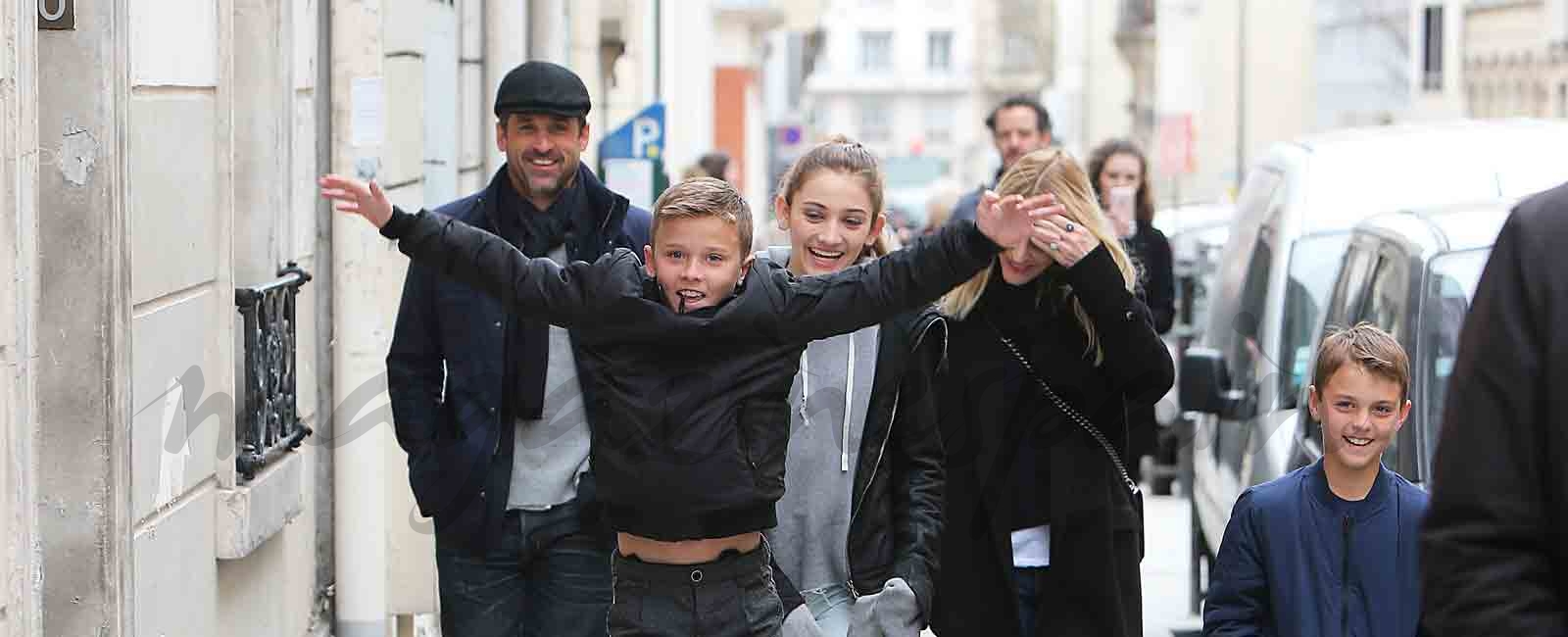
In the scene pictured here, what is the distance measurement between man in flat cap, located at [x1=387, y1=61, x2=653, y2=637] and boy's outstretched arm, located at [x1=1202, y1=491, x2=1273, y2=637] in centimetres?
134

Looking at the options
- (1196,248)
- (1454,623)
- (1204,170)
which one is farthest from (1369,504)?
(1204,170)

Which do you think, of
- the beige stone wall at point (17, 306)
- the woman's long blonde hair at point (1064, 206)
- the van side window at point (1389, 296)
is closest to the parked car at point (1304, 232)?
the van side window at point (1389, 296)

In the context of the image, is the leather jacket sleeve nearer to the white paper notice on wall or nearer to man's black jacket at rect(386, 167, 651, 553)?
man's black jacket at rect(386, 167, 651, 553)

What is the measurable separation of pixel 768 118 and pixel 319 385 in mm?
56683

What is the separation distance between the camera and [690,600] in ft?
14.9

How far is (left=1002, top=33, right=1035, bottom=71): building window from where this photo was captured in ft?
359

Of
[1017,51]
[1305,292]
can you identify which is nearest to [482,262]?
[1305,292]

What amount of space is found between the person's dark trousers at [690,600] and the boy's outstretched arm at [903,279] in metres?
0.43

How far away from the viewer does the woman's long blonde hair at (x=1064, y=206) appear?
542cm

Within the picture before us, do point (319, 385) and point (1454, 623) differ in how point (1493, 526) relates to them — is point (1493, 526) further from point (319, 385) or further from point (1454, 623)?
point (319, 385)

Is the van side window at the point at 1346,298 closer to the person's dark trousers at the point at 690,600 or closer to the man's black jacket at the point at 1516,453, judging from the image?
the person's dark trousers at the point at 690,600

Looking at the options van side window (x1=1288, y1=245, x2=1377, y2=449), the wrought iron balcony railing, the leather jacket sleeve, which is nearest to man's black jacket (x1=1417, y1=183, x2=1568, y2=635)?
the leather jacket sleeve

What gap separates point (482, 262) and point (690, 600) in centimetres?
71

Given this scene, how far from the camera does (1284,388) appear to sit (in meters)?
7.66
